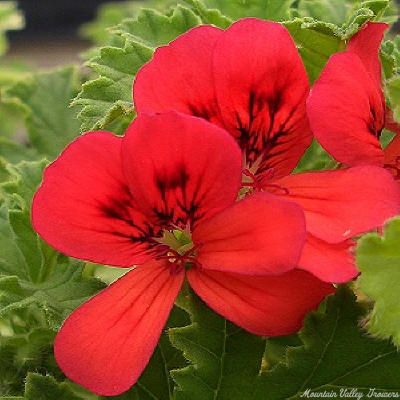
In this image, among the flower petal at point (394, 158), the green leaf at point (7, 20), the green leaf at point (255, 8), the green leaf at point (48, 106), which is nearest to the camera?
the flower petal at point (394, 158)

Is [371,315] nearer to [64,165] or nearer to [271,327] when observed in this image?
[271,327]

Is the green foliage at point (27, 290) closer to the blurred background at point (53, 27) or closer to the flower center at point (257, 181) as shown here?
the flower center at point (257, 181)

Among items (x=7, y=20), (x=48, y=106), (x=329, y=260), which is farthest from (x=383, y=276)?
(x=7, y=20)

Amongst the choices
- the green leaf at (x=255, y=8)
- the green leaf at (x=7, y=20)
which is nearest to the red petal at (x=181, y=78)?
the green leaf at (x=255, y=8)

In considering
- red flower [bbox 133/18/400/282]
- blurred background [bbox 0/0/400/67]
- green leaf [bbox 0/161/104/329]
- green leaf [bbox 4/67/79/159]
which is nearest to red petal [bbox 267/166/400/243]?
red flower [bbox 133/18/400/282]

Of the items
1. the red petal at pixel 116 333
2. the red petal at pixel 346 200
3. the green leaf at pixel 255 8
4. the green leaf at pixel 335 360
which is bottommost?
the green leaf at pixel 335 360

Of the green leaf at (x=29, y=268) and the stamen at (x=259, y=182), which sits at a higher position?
the stamen at (x=259, y=182)

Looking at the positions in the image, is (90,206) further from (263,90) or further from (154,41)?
(154,41)
